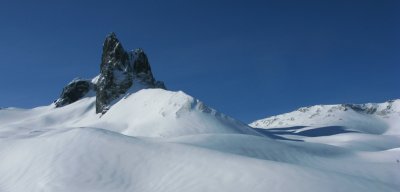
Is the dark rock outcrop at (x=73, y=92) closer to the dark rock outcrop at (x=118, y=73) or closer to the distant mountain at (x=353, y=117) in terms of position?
the dark rock outcrop at (x=118, y=73)

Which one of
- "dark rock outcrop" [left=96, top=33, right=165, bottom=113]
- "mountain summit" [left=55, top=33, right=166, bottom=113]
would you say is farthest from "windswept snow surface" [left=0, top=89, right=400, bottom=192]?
"dark rock outcrop" [left=96, top=33, right=165, bottom=113]

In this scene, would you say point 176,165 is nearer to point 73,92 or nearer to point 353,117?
point 73,92

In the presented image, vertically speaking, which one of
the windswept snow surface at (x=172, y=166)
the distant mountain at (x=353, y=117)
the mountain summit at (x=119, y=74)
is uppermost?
→ the distant mountain at (x=353, y=117)

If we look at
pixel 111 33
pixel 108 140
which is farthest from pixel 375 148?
pixel 111 33

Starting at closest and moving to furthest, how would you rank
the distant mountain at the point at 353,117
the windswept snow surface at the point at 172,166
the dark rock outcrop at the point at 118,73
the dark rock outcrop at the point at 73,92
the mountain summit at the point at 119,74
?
1. the windswept snow surface at the point at 172,166
2. the mountain summit at the point at 119,74
3. the dark rock outcrop at the point at 118,73
4. the dark rock outcrop at the point at 73,92
5. the distant mountain at the point at 353,117

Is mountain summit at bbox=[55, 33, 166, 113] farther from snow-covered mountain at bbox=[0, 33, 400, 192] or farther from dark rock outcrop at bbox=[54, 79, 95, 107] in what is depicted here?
snow-covered mountain at bbox=[0, 33, 400, 192]

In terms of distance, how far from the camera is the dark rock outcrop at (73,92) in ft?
330

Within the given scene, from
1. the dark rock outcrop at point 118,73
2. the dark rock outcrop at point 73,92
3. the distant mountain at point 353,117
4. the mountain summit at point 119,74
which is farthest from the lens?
the distant mountain at point 353,117

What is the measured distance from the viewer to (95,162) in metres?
18.8

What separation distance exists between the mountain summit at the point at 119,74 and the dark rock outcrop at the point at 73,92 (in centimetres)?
106

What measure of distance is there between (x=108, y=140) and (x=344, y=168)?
1387cm

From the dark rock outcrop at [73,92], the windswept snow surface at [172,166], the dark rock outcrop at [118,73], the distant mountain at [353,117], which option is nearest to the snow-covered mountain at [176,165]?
the windswept snow surface at [172,166]

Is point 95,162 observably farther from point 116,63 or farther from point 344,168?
point 116,63

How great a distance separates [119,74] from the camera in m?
83.1
